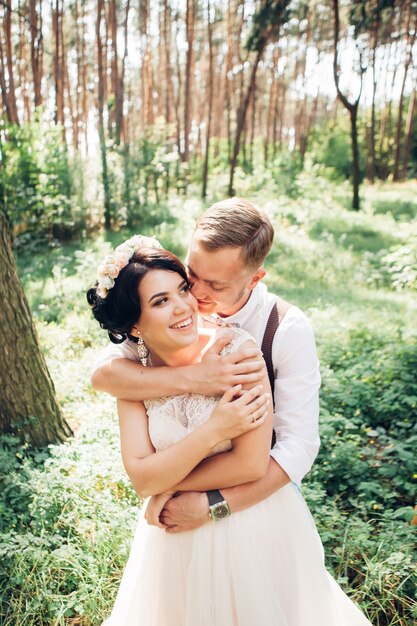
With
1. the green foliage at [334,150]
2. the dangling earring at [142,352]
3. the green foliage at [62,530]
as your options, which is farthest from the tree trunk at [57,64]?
the dangling earring at [142,352]

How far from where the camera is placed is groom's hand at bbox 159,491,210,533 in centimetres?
183

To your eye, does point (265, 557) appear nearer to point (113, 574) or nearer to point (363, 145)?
point (113, 574)

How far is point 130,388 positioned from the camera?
1939 mm

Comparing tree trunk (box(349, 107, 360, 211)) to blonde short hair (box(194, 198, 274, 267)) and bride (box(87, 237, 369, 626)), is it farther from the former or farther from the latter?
bride (box(87, 237, 369, 626))

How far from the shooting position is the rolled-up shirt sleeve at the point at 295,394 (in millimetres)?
1927

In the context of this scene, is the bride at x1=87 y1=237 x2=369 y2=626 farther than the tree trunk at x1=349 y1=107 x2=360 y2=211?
No

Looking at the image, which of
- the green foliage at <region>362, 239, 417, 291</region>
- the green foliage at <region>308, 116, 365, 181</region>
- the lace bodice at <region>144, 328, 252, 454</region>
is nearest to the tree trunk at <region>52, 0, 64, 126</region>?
the green foliage at <region>308, 116, 365, 181</region>

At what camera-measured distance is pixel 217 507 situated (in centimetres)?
183

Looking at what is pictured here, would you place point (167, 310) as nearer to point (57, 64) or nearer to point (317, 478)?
point (317, 478)

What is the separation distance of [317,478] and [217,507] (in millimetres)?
2109

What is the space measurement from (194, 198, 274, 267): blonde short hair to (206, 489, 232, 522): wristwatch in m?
0.83

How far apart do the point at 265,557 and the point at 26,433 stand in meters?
2.32

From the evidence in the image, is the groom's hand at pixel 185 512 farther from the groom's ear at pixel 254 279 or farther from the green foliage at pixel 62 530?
the green foliage at pixel 62 530

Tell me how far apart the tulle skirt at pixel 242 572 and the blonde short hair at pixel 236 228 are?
0.90 m
